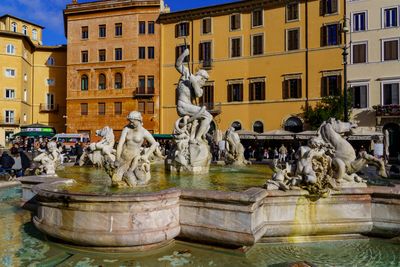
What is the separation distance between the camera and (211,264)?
13.6 feet

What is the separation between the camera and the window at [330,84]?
29.7 m

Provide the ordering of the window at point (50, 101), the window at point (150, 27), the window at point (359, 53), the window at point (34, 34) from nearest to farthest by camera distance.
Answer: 1. the window at point (359, 53)
2. the window at point (150, 27)
3. the window at point (50, 101)
4. the window at point (34, 34)

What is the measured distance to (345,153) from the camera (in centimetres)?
566

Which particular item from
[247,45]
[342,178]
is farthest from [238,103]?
[342,178]

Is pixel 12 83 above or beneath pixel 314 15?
beneath

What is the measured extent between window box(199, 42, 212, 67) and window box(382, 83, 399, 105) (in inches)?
597

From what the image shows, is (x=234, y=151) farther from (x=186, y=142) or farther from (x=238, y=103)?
(x=238, y=103)

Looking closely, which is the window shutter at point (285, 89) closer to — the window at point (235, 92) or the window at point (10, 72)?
the window at point (235, 92)

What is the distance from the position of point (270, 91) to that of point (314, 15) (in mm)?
7102

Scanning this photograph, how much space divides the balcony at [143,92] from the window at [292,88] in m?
12.8

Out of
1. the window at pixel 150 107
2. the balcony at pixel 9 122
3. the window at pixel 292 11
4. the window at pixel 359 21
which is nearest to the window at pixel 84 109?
the window at pixel 150 107

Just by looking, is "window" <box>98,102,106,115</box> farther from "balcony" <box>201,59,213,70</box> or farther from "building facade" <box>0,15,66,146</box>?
"balcony" <box>201,59,213,70</box>

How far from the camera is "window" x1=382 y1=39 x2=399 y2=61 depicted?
2797 centimetres

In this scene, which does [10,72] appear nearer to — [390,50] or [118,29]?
[118,29]
